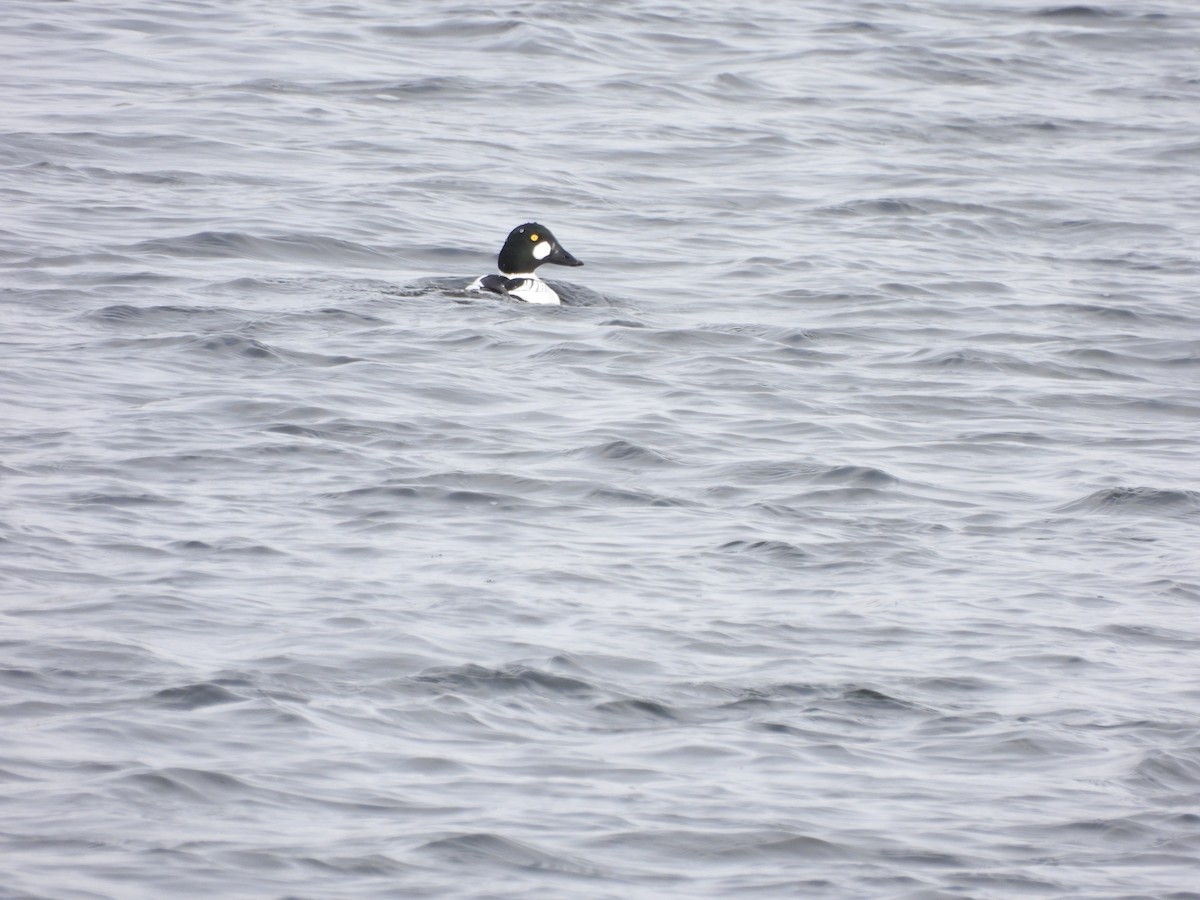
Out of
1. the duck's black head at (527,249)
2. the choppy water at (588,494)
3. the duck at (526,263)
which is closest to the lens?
the choppy water at (588,494)

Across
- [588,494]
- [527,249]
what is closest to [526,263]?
[527,249]

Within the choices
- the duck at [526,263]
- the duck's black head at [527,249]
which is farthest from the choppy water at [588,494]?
the duck's black head at [527,249]

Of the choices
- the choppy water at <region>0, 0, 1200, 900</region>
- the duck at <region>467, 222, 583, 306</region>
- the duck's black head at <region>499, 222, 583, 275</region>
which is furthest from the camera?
the duck's black head at <region>499, 222, 583, 275</region>

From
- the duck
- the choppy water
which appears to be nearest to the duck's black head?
the duck

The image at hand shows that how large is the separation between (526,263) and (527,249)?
0.34 feet

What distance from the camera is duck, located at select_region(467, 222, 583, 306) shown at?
14.9 metres

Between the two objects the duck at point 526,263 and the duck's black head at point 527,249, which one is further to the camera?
the duck's black head at point 527,249

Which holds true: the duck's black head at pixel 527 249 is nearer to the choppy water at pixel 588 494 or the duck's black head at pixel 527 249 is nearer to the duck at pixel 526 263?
the duck at pixel 526 263

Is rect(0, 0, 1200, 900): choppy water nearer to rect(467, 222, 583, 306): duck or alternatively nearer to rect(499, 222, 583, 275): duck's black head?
rect(467, 222, 583, 306): duck

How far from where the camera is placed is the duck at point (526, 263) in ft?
49.0

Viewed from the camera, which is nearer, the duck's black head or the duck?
the duck

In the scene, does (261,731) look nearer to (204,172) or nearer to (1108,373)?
(1108,373)

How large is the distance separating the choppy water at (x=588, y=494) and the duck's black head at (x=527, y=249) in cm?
55

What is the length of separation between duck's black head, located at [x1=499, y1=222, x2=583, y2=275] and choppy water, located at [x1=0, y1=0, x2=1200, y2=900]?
55 centimetres
